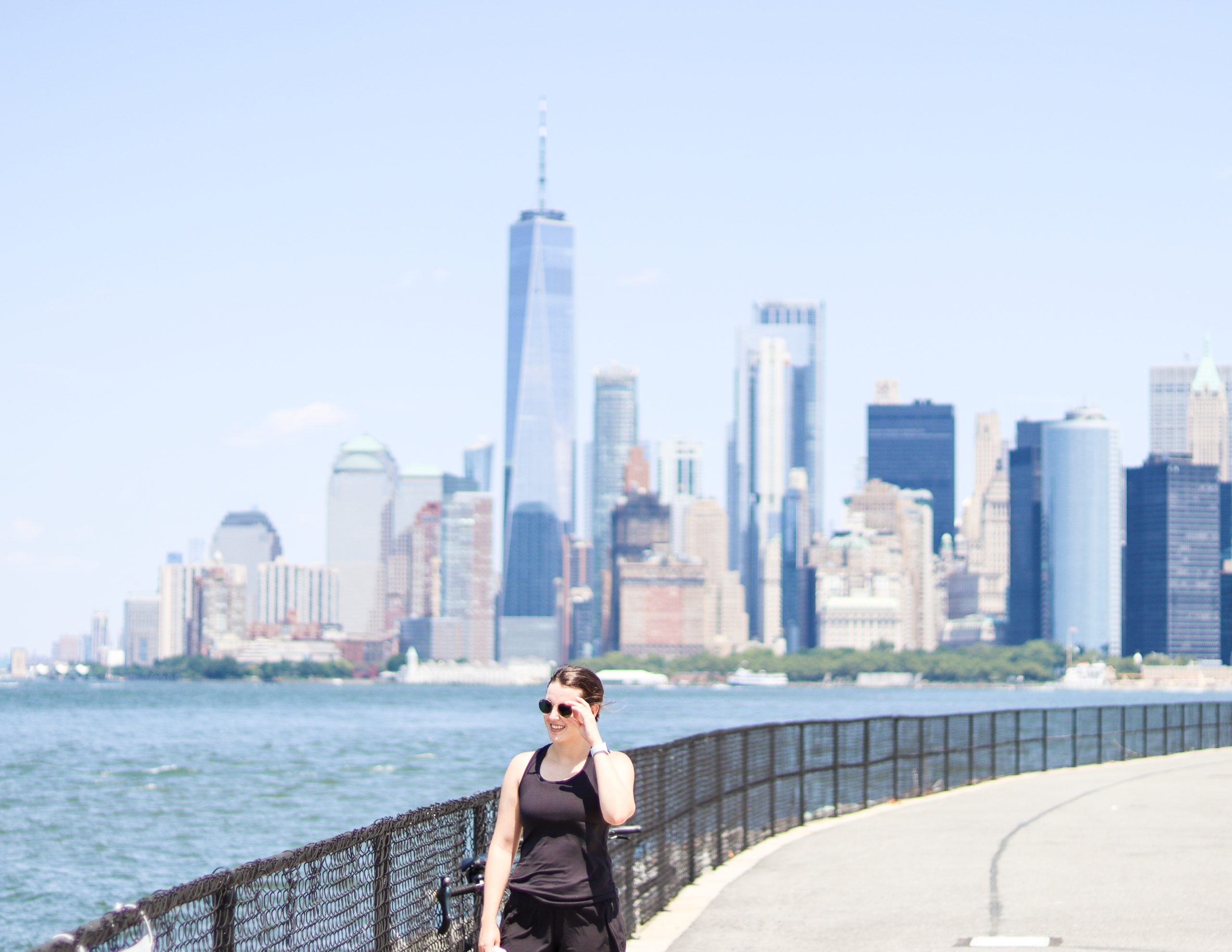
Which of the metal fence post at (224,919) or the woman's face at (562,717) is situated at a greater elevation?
the woman's face at (562,717)

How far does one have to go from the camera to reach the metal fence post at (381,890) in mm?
7379

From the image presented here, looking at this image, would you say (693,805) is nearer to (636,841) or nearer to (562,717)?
(636,841)

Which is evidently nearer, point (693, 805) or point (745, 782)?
point (693, 805)

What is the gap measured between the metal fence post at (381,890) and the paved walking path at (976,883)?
409cm

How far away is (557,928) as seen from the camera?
6523 mm

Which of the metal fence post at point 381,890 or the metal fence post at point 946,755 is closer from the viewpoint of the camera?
the metal fence post at point 381,890

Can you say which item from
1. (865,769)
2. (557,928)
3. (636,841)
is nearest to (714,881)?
(636,841)

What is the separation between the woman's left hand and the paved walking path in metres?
5.31

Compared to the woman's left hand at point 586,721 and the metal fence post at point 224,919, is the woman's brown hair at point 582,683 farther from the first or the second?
the metal fence post at point 224,919

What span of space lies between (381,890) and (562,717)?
5.35 feet

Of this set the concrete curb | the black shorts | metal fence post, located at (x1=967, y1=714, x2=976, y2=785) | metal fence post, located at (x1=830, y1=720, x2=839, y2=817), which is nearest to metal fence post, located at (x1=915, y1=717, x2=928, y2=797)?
the concrete curb

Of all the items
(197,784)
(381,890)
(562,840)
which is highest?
(562,840)

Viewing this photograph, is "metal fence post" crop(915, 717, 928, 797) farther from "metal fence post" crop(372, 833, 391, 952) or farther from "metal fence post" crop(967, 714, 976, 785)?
"metal fence post" crop(372, 833, 391, 952)

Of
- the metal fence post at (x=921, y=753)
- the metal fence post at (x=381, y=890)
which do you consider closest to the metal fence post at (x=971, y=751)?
the metal fence post at (x=921, y=753)
